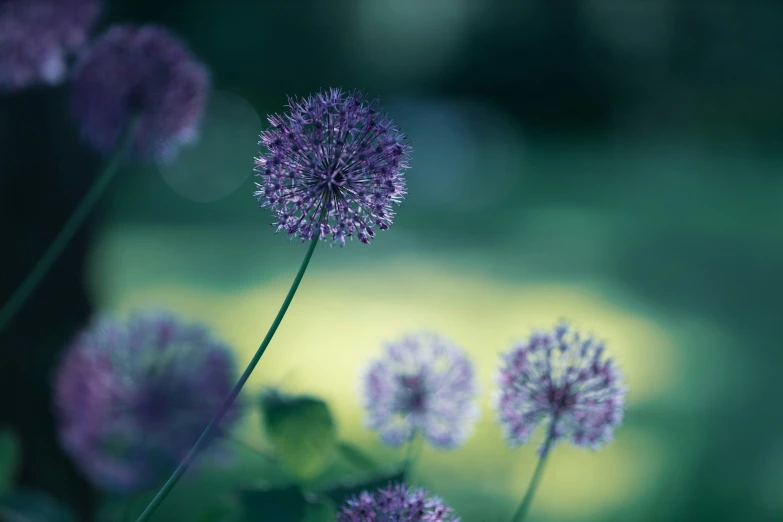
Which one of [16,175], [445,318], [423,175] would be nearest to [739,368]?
[445,318]

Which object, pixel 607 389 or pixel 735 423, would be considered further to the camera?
pixel 735 423

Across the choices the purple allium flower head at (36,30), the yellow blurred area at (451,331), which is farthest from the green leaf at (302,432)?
the yellow blurred area at (451,331)

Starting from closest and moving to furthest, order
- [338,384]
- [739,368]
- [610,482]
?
[610,482]
[338,384]
[739,368]

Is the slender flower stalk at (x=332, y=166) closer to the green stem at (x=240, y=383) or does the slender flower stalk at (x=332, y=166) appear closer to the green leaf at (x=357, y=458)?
the green stem at (x=240, y=383)

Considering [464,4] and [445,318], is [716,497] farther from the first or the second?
[464,4]

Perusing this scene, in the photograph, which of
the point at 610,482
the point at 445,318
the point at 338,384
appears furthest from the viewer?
the point at 445,318

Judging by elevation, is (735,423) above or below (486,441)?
above
